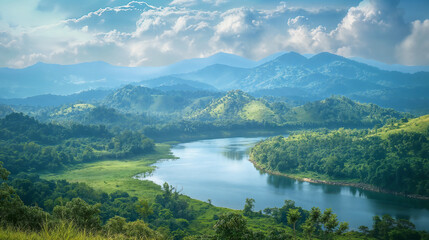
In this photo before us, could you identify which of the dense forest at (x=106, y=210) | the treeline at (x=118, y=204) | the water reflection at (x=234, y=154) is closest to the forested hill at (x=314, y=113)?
the water reflection at (x=234, y=154)

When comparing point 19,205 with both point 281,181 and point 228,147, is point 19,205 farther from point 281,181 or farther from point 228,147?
point 228,147

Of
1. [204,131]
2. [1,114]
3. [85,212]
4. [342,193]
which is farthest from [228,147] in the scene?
[1,114]

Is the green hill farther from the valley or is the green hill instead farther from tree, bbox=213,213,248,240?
tree, bbox=213,213,248,240

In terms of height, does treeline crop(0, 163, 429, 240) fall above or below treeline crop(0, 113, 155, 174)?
below

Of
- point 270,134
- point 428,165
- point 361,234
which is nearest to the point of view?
point 361,234

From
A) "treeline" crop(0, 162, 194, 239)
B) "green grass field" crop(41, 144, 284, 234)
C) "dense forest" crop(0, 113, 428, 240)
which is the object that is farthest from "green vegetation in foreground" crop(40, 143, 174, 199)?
"treeline" crop(0, 162, 194, 239)

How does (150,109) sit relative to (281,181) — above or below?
above
